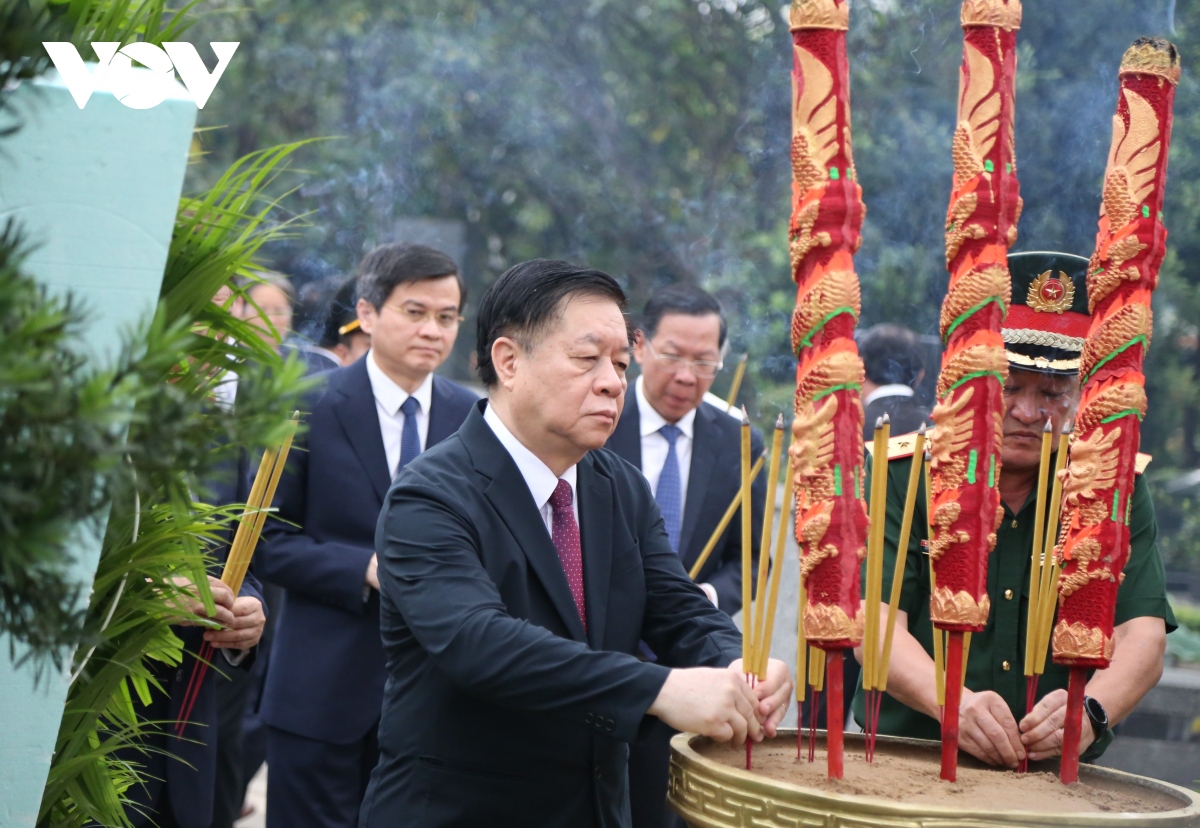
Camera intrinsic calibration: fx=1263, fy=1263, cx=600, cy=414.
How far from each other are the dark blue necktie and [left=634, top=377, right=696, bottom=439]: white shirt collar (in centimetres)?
70

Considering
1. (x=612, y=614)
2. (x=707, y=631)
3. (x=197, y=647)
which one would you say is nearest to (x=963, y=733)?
(x=707, y=631)

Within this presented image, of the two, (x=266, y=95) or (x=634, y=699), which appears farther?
(x=266, y=95)

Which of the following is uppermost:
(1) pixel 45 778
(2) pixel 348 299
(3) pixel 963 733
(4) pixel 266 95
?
(4) pixel 266 95

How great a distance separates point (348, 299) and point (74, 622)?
3.61m

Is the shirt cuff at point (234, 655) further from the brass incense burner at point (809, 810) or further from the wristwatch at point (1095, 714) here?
the wristwatch at point (1095, 714)

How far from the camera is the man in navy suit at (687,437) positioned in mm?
3787

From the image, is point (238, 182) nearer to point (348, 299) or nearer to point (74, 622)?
point (74, 622)

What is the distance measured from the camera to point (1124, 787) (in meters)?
1.84

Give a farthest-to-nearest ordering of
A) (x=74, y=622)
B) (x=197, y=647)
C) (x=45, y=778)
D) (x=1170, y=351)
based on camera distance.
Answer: (x=1170, y=351) < (x=197, y=647) < (x=45, y=778) < (x=74, y=622)

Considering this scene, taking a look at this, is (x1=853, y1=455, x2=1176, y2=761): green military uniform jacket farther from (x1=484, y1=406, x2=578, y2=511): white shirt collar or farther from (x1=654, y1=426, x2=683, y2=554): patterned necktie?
(x1=654, y1=426, x2=683, y2=554): patterned necktie

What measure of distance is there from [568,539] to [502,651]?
1.24 ft

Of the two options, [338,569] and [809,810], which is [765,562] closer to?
[809,810]

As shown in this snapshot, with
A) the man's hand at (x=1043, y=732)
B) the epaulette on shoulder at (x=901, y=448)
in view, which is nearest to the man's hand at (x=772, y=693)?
the man's hand at (x=1043, y=732)

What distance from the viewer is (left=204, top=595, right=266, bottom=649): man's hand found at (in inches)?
110
